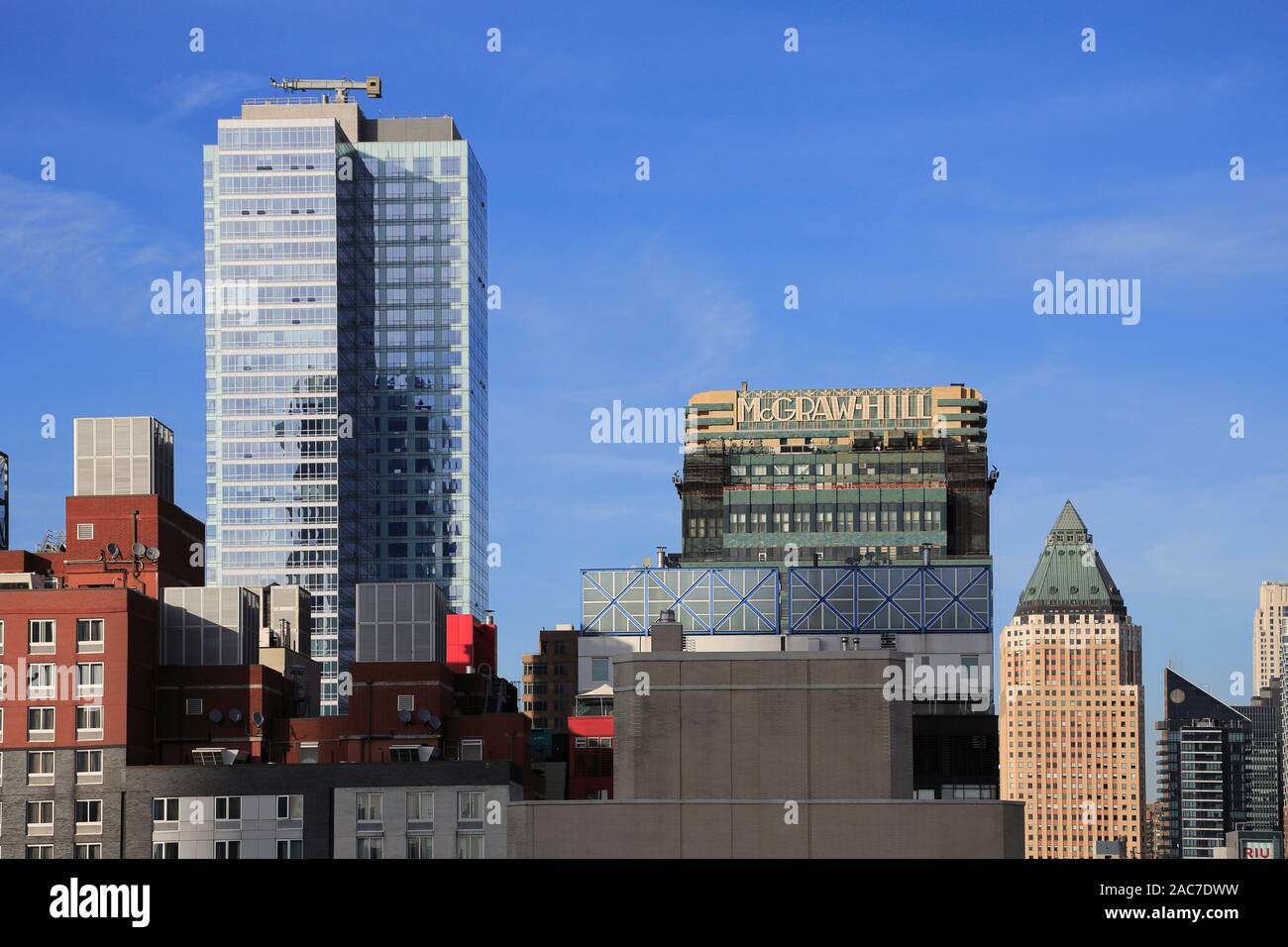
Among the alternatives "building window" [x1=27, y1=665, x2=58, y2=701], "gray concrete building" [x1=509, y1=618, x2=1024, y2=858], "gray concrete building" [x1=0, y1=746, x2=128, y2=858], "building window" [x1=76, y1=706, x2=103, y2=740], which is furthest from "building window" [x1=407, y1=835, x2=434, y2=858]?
"building window" [x1=27, y1=665, x2=58, y2=701]

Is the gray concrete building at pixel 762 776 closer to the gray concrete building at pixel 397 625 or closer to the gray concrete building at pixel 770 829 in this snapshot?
the gray concrete building at pixel 770 829

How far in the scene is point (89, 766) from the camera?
13138cm

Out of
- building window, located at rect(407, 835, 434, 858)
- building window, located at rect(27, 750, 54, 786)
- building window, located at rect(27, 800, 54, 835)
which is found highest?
building window, located at rect(27, 750, 54, 786)

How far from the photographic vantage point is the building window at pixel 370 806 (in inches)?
5108

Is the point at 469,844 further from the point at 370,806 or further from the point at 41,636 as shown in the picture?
the point at 41,636

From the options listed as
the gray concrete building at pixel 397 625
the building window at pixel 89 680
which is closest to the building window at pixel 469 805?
the gray concrete building at pixel 397 625

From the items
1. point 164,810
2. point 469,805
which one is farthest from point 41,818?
point 469,805

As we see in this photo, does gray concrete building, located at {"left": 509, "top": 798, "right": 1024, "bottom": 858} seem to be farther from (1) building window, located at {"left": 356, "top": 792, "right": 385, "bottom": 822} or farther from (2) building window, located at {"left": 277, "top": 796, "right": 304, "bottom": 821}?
(2) building window, located at {"left": 277, "top": 796, "right": 304, "bottom": 821}

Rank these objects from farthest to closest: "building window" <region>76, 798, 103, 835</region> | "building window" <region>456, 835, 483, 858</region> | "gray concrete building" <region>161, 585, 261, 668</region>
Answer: "gray concrete building" <region>161, 585, 261, 668</region>
"building window" <region>76, 798, 103, 835</region>
"building window" <region>456, 835, 483, 858</region>

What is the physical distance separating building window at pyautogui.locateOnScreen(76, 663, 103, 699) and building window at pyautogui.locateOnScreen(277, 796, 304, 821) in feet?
47.9

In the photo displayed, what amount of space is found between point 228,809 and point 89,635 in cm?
1543

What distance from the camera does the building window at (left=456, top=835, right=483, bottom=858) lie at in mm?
128125

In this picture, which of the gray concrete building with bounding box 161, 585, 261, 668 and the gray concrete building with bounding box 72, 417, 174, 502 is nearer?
the gray concrete building with bounding box 161, 585, 261, 668
